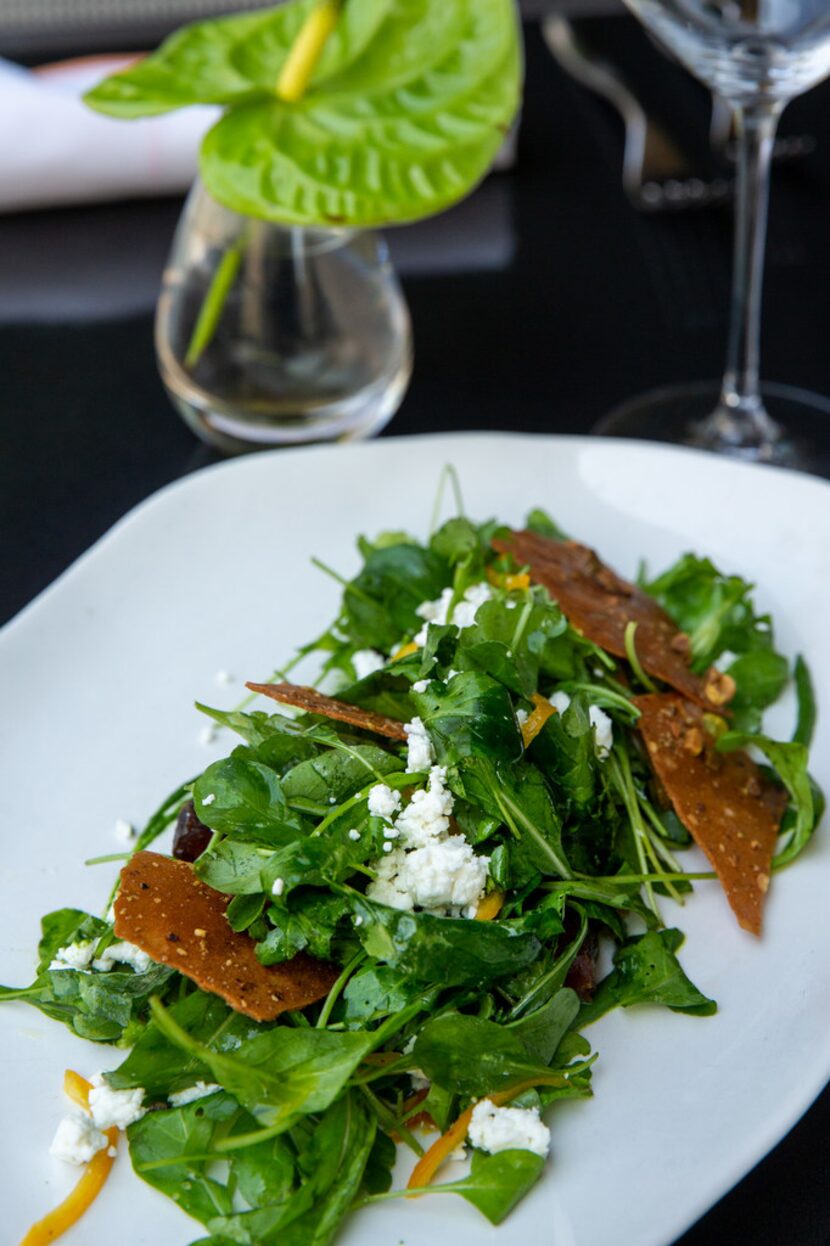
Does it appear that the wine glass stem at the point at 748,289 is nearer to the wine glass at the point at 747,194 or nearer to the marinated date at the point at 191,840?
the wine glass at the point at 747,194

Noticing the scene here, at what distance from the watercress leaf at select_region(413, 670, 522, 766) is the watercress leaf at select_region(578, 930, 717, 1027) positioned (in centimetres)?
17

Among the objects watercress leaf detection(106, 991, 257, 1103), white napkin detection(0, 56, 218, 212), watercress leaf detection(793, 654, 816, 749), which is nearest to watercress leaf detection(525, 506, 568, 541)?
watercress leaf detection(793, 654, 816, 749)

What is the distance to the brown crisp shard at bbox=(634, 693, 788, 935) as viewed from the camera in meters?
1.13

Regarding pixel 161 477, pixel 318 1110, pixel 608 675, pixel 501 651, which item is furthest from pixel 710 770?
pixel 161 477

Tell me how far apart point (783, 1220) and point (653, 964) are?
0.66 feet

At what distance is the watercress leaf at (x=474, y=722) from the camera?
1063mm

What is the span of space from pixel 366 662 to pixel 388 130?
601 millimetres

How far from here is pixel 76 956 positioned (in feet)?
3.51

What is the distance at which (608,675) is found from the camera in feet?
4.18

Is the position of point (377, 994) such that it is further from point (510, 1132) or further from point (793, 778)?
point (793, 778)

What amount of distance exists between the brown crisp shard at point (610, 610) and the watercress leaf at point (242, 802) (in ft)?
1.03

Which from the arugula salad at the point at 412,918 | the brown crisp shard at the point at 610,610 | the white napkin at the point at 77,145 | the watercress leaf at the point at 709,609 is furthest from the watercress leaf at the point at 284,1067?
the white napkin at the point at 77,145

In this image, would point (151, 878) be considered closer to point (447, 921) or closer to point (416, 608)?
point (447, 921)

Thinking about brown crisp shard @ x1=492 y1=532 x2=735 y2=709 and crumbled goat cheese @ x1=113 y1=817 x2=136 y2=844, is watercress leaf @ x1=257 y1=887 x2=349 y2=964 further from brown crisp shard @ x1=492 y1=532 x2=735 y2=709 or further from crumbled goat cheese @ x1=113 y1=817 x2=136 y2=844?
brown crisp shard @ x1=492 y1=532 x2=735 y2=709
